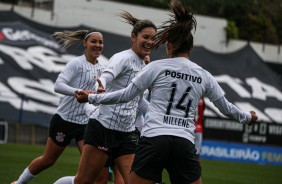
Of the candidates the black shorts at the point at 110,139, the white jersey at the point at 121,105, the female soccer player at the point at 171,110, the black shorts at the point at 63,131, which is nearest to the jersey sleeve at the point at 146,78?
the female soccer player at the point at 171,110

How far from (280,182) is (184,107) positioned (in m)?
9.92

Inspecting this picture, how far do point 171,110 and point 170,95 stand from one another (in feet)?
0.43

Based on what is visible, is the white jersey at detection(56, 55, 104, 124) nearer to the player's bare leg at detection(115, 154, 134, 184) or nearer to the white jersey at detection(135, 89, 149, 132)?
the white jersey at detection(135, 89, 149, 132)

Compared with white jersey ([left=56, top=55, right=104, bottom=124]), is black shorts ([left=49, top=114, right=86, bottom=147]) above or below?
below

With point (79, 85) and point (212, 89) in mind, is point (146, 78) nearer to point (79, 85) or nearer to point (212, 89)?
point (212, 89)

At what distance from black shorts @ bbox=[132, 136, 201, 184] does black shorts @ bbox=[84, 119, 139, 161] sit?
1.37 meters

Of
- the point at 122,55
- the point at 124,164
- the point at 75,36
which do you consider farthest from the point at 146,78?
the point at 75,36

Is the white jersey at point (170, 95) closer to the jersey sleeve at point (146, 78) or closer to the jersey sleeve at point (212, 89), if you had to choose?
the jersey sleeve at point (146, 78)

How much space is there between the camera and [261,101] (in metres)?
27.1

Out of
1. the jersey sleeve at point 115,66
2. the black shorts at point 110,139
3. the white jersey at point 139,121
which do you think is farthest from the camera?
the white jersey at point 139,121

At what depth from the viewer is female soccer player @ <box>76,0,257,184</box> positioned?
21.1 feet

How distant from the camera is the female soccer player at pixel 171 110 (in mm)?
6438

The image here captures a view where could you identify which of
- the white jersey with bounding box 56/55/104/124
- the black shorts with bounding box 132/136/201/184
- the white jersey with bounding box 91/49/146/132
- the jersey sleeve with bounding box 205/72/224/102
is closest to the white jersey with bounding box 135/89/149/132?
the white jersey with bounding box 56/55/104/124

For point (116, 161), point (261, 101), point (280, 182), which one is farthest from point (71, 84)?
point (261, 101)
